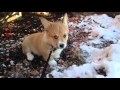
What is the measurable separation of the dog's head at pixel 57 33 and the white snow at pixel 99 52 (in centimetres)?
16

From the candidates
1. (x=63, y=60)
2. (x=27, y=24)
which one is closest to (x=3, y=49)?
(x=27, y=24)

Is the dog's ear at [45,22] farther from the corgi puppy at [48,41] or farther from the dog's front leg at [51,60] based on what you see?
the dog's front leg at [51,60]

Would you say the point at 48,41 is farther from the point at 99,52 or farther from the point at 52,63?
the point at 99,52

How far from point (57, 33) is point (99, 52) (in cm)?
50

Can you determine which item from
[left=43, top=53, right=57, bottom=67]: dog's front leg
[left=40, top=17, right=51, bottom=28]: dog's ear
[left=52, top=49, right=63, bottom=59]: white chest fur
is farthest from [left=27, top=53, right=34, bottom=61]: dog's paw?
[left=40, top=17, right=51, bottom=28]: dog's ear

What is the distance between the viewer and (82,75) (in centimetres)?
339

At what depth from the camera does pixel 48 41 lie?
135 inches

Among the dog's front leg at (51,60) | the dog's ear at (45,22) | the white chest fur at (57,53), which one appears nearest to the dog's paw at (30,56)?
the dog's front leg at (51,60)

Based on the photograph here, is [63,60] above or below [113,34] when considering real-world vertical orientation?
below

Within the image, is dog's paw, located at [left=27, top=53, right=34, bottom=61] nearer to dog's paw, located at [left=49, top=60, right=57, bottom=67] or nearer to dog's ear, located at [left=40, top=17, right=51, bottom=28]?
dog's paw, located at [left=49, top=60, right=57, bottom=67]

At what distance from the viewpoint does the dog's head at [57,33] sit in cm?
335
